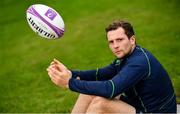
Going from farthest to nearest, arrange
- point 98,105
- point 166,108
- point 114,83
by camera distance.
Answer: point 166,108 < point 98,105 < point 114,83

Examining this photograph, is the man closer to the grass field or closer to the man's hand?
the man's hand

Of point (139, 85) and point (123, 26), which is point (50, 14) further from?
point (139, 85)

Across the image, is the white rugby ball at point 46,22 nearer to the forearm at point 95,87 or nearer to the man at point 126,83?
the man at point 126,83

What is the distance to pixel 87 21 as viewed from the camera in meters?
15.1

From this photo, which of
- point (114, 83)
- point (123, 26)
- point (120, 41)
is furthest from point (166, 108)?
point (123, 26)

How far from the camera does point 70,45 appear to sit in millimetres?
13305

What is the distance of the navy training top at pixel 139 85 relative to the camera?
5199 mm

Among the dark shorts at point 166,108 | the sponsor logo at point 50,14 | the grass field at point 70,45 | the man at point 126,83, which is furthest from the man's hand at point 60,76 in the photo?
the grass field at point 70,45

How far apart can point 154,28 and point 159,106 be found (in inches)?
308

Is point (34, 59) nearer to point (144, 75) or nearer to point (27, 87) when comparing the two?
point (27, 87)

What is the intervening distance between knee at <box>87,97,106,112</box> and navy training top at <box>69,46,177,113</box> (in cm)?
18

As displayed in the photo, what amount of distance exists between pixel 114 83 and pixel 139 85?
1.35ft

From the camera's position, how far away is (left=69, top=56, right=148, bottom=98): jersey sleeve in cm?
518

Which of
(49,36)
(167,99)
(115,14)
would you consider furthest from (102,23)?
(167,99)
